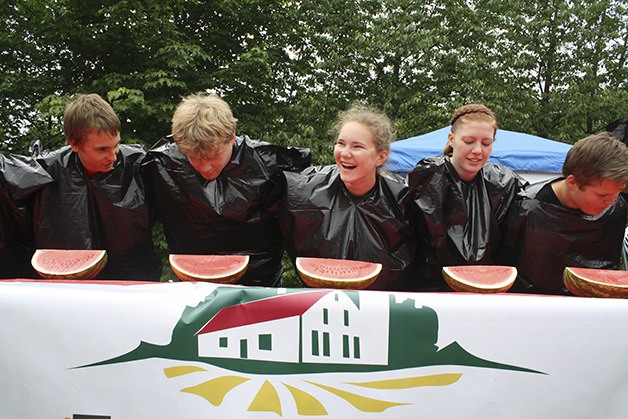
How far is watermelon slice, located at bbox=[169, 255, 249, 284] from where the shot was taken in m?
2.13

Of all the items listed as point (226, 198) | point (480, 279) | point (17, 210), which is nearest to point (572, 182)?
point (480, 279)

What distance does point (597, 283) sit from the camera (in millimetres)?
1991

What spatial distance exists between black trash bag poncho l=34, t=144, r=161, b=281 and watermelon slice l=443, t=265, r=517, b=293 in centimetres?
172

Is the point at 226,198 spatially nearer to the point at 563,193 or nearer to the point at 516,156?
the point at 563,193

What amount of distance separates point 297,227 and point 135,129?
847cm

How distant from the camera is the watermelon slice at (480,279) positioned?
6.60 feet

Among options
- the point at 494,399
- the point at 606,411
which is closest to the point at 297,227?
the point at 494,399

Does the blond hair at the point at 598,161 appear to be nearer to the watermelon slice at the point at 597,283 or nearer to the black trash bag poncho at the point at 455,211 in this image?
the black trash bag poncho at the point at 455,211

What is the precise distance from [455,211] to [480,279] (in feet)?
1.94

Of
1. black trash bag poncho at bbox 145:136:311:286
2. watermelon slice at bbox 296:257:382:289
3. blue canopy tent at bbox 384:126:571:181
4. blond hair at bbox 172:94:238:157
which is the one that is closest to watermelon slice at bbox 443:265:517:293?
watermelon slice at bbox 296:257:382:289

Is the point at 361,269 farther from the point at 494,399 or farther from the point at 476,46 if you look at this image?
the point at 476,46

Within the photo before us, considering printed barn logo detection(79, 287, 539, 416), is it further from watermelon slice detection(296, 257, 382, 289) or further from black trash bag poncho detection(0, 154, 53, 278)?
black trash bag poncho detection(0, 154, 53, 278)

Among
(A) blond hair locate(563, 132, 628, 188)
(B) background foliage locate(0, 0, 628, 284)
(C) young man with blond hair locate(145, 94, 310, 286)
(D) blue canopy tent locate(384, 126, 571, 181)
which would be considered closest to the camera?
(A) blond hair locate(563, 132, 628, 188)

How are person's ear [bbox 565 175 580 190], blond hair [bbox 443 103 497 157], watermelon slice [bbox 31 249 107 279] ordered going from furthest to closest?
blond hair [bbox 443 103 497 157] → person's ear [bbox 565 175 580 190] → watermelon slice [bbox 31 249 107 279]
